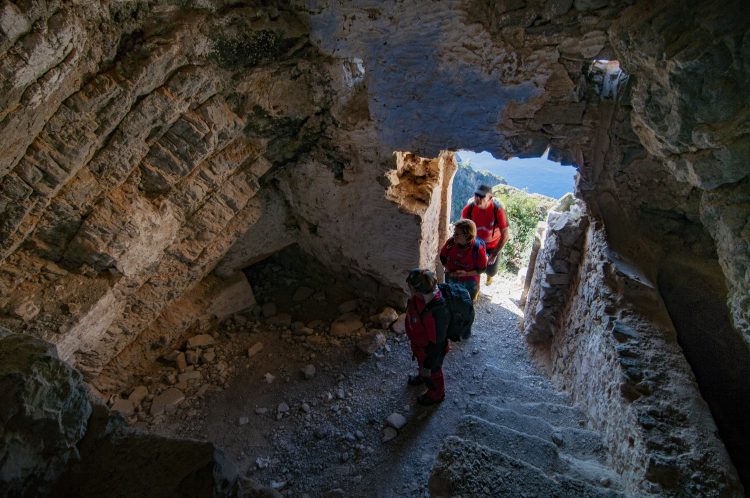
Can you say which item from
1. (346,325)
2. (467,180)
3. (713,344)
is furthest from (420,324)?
(467,180)

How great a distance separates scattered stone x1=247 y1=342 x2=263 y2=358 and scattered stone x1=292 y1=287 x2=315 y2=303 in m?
0.80

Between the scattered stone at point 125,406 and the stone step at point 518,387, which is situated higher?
the stone step at point 518,387

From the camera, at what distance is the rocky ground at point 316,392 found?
3.69 meters

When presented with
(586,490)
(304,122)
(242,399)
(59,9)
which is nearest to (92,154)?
(59,9)

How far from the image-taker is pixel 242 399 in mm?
4461

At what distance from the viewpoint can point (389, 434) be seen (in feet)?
12.7

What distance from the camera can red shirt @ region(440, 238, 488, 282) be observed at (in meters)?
4.60

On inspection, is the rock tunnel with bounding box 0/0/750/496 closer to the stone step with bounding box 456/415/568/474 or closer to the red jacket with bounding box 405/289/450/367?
the stone step with bounding box 456/415/568/474

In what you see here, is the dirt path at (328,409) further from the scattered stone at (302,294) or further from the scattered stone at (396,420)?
the scattered stone at (302,294)

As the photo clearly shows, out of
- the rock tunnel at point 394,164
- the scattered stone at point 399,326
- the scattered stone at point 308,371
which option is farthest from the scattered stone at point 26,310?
the scattered stone at point 399,326

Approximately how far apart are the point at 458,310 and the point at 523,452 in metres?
1.22

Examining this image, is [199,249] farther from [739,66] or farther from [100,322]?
[739,66]

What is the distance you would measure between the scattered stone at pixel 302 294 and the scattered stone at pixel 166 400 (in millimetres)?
1717

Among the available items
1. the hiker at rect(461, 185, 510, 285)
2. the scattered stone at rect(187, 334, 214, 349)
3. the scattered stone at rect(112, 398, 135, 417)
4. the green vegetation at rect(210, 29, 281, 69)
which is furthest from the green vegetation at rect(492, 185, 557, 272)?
the scattered stone at rect(112, 398, 135, 417)
